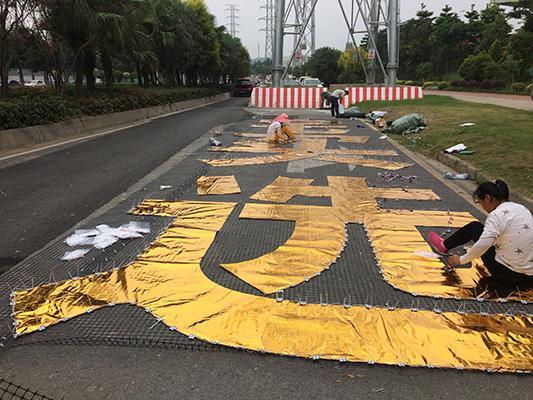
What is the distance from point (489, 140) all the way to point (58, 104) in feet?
35.9

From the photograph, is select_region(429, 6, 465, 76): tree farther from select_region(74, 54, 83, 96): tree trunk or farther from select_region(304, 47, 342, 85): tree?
select_region(74, 54, 83, 96): tree trunk

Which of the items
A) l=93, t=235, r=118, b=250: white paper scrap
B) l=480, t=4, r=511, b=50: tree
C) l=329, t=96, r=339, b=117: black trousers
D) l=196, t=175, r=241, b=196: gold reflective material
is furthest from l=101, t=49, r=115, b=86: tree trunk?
l=480, t=4, r=511, b=50: tree

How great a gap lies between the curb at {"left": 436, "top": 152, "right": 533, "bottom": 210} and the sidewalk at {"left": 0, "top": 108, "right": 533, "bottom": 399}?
659 millimetres

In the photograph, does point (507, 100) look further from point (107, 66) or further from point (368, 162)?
point (107, 66)

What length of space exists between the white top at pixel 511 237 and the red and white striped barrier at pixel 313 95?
20784 millimetres

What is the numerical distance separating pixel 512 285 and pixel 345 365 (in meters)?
1.82

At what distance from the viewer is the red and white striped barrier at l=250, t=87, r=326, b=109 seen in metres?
24.8

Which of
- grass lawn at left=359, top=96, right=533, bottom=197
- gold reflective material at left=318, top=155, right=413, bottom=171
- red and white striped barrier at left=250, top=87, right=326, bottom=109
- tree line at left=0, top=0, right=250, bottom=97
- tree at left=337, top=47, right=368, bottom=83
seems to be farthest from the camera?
tree at left=337, top=47, right=368, bottom=83

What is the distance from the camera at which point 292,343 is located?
297 centimetres

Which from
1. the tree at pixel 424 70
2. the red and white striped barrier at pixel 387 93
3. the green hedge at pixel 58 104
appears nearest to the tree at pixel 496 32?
the tree at pixel 424 70

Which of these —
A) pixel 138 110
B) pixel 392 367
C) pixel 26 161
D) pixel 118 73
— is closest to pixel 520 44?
pixel 138 110

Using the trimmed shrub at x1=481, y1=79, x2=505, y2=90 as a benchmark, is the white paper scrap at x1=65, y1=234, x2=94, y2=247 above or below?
below

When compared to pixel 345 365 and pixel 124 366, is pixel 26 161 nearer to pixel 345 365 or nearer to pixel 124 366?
pixel 124 366

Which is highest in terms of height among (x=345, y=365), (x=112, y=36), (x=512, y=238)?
(x=112, y=36)
